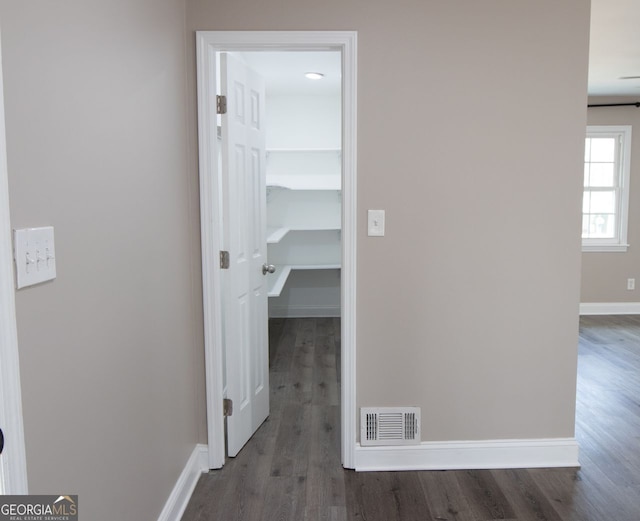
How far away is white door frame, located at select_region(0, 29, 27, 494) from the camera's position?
1005 mm

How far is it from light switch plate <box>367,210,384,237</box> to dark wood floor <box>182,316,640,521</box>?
122cm

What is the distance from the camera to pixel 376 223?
8.40ft

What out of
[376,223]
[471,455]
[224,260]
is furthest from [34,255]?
[471,455]

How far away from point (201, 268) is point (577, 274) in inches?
74.6

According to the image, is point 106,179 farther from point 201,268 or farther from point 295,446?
point 295,446

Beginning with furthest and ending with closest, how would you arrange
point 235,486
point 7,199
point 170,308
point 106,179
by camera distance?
1. point 235,486
2. point 170,308
3. point 106,179
4. point 7,199

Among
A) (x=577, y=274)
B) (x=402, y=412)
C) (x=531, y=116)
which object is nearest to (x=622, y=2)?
(x=531, y=116)

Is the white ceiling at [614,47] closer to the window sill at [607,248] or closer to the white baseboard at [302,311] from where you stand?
the window sill at [607,248]

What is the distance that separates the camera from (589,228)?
20.6 ft

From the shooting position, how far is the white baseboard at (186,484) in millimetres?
2158

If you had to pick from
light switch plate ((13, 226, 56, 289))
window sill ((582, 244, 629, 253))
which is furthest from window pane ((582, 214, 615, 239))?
light switch plate ((13, 226, 56, 289))

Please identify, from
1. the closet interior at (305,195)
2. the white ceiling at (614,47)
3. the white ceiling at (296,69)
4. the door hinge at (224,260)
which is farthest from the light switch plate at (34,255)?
the closet interior at (305,195)

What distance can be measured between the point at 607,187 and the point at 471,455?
4812 millimetres

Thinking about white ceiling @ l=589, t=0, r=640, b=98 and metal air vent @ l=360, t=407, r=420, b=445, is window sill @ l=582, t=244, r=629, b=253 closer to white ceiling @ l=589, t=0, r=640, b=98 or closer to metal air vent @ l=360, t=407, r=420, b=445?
white ceiling @ l=589, t=0, r=640, b=98
